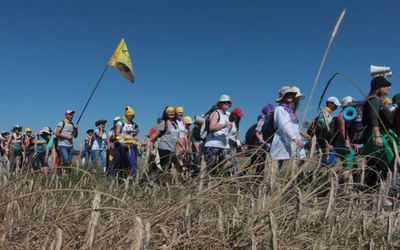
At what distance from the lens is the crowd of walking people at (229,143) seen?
256 cm

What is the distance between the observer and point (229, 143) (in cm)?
607

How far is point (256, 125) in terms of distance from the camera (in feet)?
21.8

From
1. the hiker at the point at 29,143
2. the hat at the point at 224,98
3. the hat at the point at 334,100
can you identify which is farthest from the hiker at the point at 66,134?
the hat at the point at 334,100

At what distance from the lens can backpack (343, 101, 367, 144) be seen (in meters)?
4.38

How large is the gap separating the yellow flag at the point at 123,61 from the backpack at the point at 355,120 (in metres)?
4.14

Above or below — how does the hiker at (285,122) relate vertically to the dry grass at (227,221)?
above

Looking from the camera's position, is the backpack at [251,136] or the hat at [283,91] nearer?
the hat at [283,91]

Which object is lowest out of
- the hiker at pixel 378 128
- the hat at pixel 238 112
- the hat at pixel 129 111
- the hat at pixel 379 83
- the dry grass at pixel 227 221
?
the dry grass at pixel 227 221

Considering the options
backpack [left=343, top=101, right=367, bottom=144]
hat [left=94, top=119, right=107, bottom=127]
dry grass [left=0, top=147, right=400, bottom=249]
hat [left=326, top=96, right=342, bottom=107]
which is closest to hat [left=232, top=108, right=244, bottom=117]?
hat [left=326, top=96, right=342, bottom=107]

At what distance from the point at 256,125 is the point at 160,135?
1.69m

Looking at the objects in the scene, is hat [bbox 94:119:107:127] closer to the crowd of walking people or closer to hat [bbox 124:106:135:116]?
the crowd of walking people

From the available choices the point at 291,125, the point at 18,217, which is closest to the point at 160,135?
the point at 291,125

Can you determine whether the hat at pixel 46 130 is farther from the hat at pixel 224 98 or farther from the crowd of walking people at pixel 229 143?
the hat at pixel 224 98

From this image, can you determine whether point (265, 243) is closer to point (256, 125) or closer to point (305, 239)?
point (305, 239)
